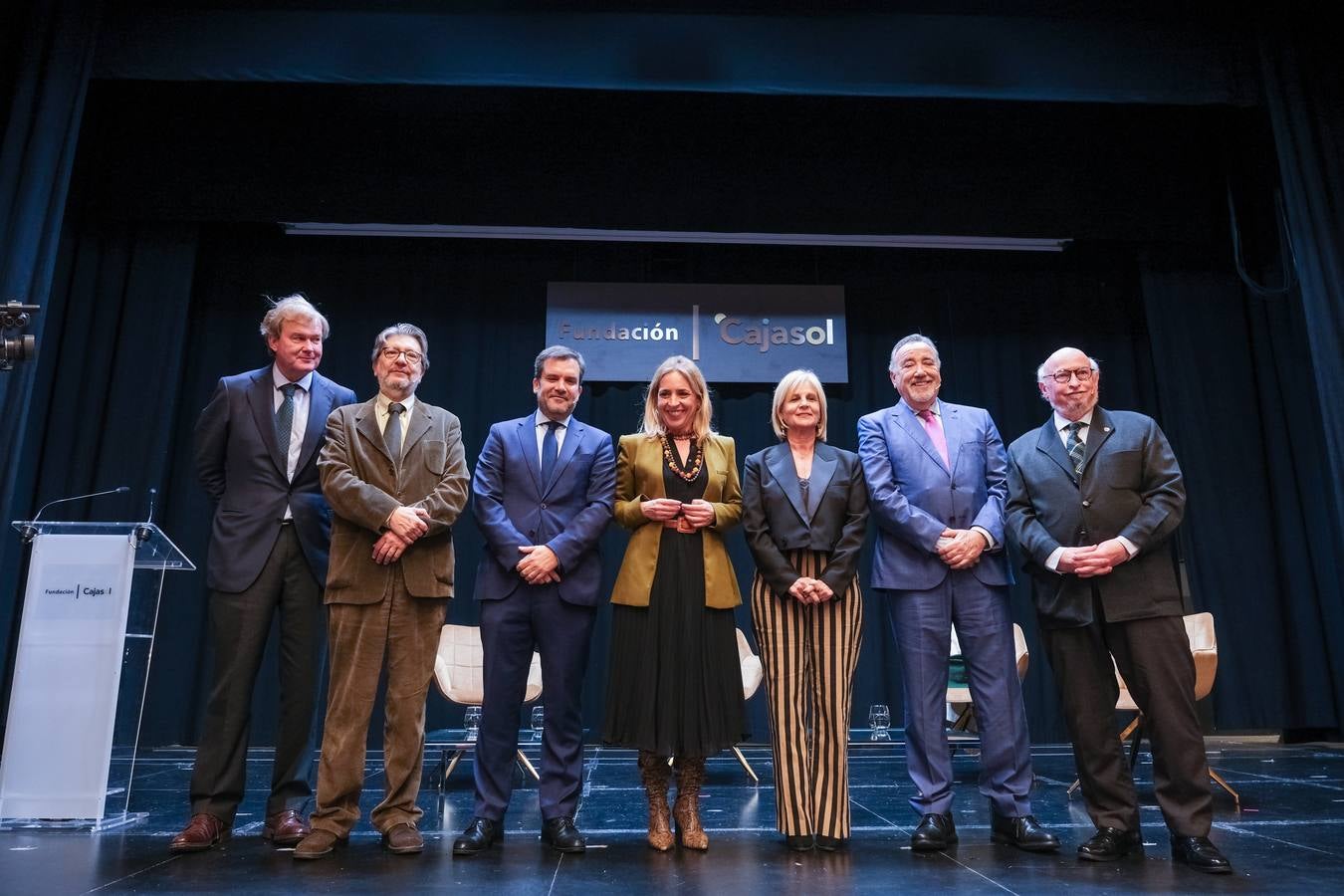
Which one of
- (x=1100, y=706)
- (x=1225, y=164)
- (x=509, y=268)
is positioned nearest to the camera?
(x=1100, y=706)

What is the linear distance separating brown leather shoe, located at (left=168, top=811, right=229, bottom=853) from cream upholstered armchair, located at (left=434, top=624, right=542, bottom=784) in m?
1.66

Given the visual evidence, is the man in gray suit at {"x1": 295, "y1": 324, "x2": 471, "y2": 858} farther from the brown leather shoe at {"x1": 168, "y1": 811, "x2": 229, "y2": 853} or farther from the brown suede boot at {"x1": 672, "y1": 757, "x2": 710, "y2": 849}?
the brown suede boot at {"x1": 672, "y1": 757, "x2": 710, "y2": 849}

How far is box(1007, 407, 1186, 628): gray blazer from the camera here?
9.03ft

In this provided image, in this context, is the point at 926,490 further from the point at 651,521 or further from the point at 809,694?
the point at 651,521

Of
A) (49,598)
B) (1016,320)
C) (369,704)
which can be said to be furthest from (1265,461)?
(49,598)

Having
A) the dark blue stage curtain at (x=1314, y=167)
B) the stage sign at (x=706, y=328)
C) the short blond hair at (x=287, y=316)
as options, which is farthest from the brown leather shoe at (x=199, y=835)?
the dark blue stage curtain at (x=1314, y=167)

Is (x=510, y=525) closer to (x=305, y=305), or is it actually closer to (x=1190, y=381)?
(x=305, y=305)

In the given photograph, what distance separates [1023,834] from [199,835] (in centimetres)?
253

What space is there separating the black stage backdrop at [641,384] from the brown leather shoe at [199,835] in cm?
372

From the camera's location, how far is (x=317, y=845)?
2.66m

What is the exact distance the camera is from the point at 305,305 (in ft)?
10.5

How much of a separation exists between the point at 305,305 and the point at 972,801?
3347 millimetres

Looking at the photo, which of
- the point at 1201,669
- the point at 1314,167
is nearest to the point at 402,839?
the point at 1201,669

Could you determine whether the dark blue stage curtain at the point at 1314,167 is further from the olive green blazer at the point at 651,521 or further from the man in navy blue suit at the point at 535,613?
the man in navy blue suit at the point at 535,613
